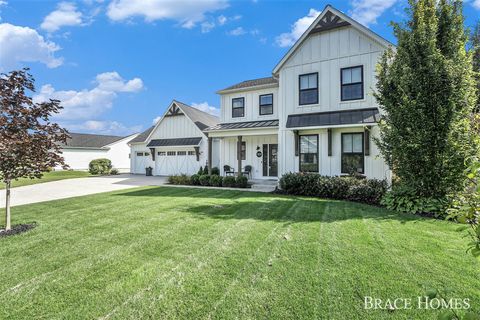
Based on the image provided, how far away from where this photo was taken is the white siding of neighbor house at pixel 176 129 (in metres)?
22.6

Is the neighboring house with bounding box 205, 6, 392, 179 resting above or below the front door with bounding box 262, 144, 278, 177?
above

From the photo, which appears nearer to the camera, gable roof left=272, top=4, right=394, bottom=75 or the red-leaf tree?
the red-leaf tree

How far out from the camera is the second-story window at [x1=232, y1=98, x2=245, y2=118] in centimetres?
1731

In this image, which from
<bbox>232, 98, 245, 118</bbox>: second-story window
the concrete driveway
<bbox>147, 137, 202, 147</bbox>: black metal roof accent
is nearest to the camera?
the concrete driveway

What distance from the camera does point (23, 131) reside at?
6020 millimetres

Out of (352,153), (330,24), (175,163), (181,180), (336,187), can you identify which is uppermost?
(330,24)

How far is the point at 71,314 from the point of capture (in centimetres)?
290

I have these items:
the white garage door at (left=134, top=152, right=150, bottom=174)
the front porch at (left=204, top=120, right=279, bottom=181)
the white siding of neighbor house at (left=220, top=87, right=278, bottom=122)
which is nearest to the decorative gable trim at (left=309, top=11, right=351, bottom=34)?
the white siding of neighbor house at (left=220, top=87, right=278, bottom=122)

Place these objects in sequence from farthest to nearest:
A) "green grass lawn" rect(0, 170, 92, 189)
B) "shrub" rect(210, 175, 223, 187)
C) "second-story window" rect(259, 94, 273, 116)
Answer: "green grass lawn" rect(0, 170, 92, 189) → "second-story window" rect(259, 94, 273, 116) → "shrub" rect(210, 175, 223, 187)

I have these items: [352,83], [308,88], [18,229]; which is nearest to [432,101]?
[352,83]

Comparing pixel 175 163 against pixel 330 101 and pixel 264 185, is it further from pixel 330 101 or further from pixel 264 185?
pixel 330 101

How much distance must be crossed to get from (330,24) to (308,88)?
3.18 metres

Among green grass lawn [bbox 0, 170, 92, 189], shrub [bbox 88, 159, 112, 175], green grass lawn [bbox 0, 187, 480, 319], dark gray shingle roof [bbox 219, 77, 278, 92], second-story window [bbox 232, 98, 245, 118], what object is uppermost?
dark gray shingle roof [bbox 219, 77, 278, 92]

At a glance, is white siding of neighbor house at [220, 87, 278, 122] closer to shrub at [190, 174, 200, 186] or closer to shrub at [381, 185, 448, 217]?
shrub at [190, 174, 200, 186]
